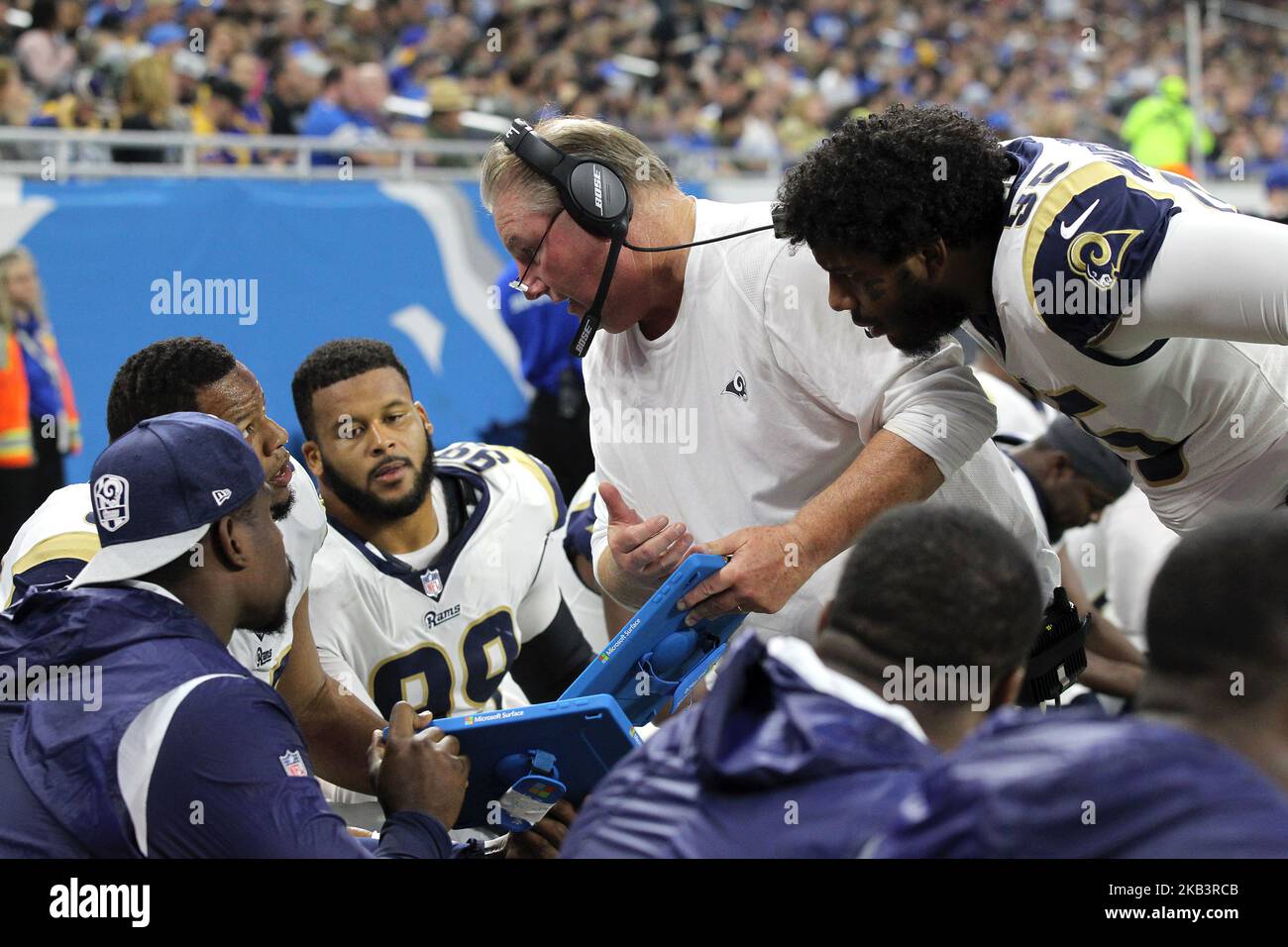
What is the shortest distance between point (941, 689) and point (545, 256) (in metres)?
1.34

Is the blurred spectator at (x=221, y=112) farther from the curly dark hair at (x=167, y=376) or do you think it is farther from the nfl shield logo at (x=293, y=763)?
the nfl shield logo at (x=293, y=763)

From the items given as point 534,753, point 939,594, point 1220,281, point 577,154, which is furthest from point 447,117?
point 939,594

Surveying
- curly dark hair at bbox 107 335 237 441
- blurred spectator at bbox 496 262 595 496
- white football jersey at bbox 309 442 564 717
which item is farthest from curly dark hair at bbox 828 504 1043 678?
blurred spectator at bbox 496 262 595 496

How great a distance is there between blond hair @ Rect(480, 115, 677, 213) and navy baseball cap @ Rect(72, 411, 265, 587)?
32.4 inches

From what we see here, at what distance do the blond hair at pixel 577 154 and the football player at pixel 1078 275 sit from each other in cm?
41

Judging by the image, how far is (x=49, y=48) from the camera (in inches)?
318

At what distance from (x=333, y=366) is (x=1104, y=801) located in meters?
2.52

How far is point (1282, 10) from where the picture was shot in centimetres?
1884

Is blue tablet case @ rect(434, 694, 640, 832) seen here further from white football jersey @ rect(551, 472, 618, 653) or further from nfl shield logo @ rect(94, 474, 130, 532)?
white football jersey @ rect(551, 472, 618, 653)

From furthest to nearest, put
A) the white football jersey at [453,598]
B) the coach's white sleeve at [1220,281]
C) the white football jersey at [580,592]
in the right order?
the white football jersey at [580,592] < the white football jersey at [453,598] < the coach's white sleeve at [1220,281]

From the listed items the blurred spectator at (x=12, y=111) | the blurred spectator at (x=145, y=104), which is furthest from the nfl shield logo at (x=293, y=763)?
the blurred spectator at (x=145, y=104)

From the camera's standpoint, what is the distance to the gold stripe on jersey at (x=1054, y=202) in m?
2.22

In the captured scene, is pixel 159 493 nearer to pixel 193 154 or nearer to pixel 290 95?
pixel 193 154
